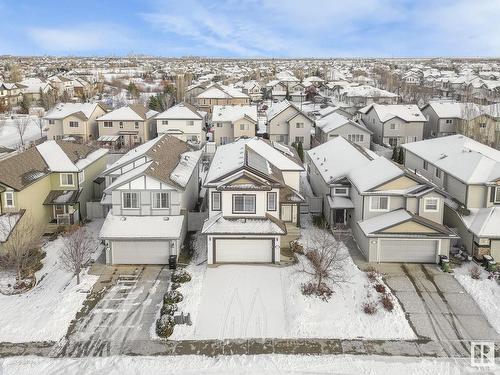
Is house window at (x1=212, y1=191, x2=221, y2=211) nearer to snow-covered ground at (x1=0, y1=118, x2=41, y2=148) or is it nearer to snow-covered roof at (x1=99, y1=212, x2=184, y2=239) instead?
snow-covered roof at (x1=99, y1=212, x2=184, y2=239)

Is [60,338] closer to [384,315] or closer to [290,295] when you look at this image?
[290,295]

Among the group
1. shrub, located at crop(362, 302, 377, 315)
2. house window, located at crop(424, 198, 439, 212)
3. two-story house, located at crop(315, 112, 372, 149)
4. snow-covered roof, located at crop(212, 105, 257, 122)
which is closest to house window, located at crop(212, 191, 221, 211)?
shrub, located at crop(362, 302, 377, 315)

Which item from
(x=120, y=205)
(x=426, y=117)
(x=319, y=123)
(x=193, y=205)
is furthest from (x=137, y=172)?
(x=426, y=117)

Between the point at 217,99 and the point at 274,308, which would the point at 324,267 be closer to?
the point at 274,308

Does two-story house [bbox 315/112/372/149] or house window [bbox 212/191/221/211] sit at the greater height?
two-story house [bbox 315/112/372/149]

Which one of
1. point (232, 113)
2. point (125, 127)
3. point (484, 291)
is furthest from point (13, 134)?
point (484, 291)

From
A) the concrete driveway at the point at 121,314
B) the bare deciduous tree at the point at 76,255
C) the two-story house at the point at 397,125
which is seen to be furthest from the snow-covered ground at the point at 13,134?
the two-story house at the point at 397,125

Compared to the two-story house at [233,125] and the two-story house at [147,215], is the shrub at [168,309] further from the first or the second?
the two-story house at [233,125]

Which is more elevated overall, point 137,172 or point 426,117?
point 426,117
